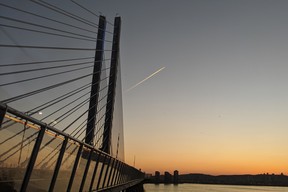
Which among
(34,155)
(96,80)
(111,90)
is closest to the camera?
(34,155)

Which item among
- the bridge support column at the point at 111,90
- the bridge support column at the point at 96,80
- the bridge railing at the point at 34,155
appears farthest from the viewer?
the bridge support column at the point at 111,90

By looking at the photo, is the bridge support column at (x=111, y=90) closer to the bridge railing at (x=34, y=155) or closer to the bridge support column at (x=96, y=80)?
the bridge support column at (x=96, y=80)

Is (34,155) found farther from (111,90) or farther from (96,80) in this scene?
(111,90)

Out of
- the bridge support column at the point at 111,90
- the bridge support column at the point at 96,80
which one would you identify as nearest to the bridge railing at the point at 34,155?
the bridge support column at the point at 96,80

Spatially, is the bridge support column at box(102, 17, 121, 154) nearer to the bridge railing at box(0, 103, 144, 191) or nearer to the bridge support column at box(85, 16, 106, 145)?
the bridge support column at box(85, 16, 106, 145)

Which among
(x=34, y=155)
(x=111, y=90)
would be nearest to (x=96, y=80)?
(x=111, y=90)

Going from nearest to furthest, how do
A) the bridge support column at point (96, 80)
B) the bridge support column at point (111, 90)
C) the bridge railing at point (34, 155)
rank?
the bridge railing at point (34, 155), the bridge support column at point (96, 80), the bridge support column at point (111, 90)

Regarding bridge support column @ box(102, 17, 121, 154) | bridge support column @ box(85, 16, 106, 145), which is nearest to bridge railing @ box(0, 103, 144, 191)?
bridge support column @ box(85, 16, 106, 145)

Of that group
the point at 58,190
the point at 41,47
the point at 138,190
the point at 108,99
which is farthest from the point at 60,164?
the point at 138,190

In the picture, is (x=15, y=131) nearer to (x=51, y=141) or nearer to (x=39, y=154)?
(x=39, y=154)

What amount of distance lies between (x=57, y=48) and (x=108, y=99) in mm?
7096

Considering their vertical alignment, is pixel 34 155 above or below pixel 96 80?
below

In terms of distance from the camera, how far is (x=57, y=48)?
34.8 ft

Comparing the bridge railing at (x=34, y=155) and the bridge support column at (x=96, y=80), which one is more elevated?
the bridge support column at (x=96, y=80)
